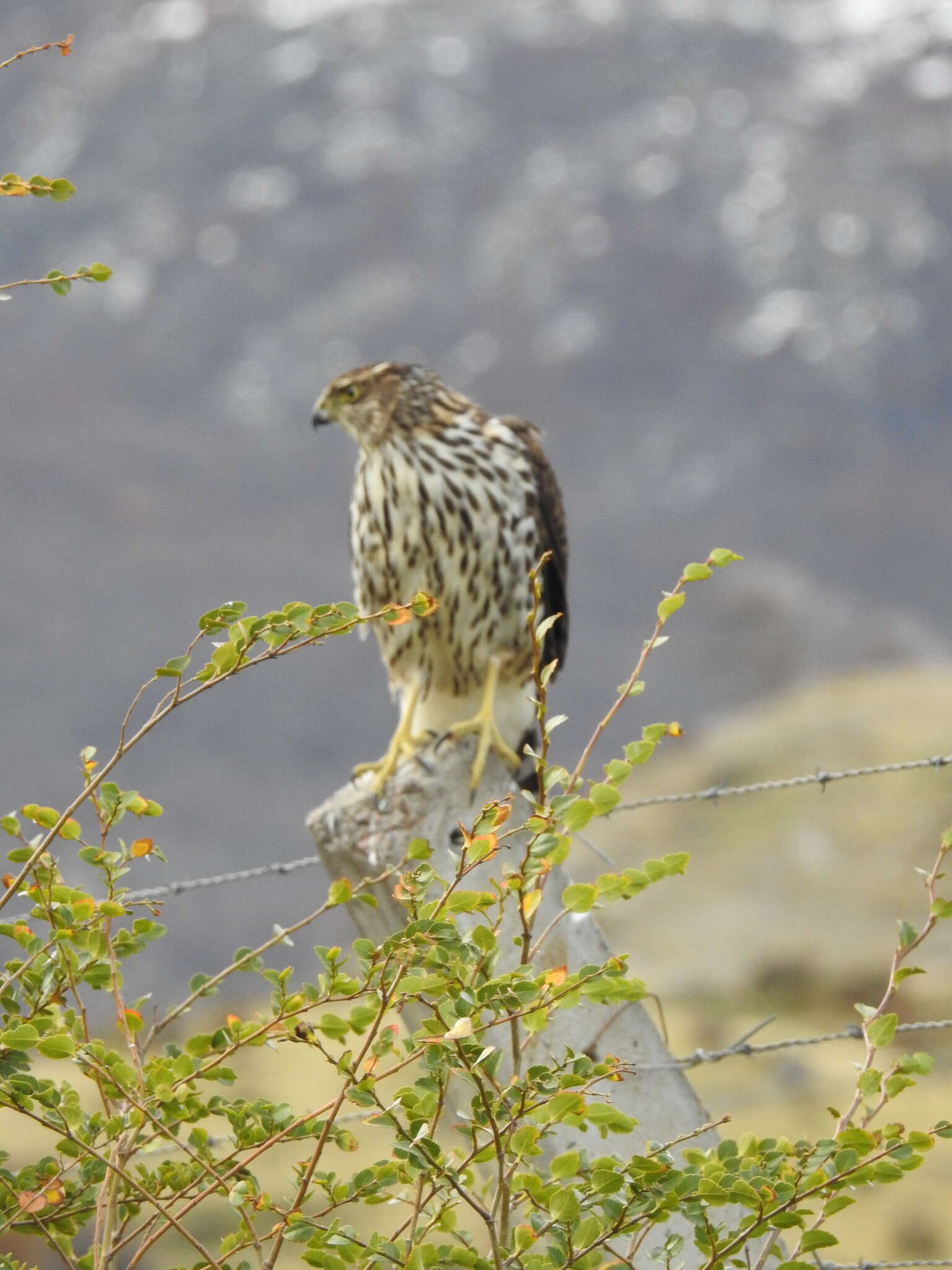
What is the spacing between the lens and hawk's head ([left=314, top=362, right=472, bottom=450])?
3580 mm

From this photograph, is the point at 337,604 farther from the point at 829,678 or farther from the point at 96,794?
the point at 829,678

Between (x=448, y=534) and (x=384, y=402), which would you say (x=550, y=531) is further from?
(x=384, y=402)

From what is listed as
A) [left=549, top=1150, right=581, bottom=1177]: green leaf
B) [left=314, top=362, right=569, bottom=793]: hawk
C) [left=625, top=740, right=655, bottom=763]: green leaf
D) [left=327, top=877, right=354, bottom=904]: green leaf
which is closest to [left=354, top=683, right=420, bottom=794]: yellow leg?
[left=314, top=362, right=569, bottom=793]: hawk

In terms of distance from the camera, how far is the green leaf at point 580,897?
4.24 feet

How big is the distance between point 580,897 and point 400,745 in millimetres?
1996

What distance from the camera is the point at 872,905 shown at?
12406mm

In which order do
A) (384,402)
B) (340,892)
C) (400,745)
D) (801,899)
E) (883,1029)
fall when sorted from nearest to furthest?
(883,1029), (340,892), (400,745), (384,402), (801,899)

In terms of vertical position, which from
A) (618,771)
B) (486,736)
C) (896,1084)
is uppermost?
(486,736)

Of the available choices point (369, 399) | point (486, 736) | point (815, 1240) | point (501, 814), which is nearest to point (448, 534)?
point (369, 399)

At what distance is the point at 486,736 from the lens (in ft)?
9.52

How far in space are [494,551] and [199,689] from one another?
2067 mm

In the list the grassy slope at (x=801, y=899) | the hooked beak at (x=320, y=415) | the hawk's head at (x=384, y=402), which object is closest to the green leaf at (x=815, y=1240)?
the hawk's head at (x=384, y=402)

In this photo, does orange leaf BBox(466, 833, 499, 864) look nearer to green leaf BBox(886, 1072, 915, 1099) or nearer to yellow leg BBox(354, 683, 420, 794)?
green leaf BBox(886, 1072, 915, 1099)

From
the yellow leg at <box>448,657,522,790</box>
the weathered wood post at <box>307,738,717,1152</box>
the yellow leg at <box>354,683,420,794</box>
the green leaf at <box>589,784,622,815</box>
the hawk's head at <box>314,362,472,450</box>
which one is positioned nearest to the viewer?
the green leaf at <box>589,784,622,815</box>
